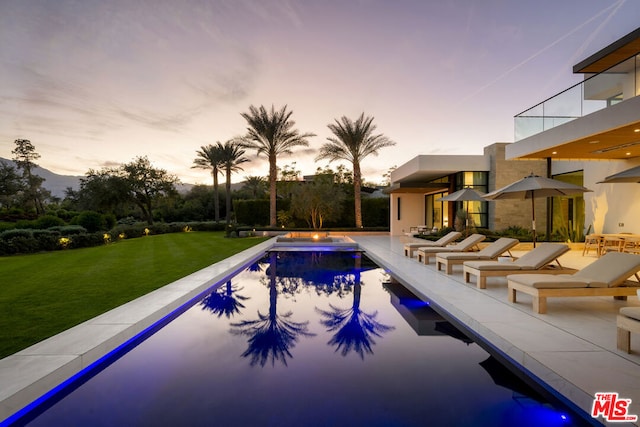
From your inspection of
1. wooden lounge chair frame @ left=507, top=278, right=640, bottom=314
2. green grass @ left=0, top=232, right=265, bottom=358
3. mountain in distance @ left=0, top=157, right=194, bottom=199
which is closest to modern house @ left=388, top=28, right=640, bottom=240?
wooden lounge chair frame @ left=507, top=278, right=640, bottom=314

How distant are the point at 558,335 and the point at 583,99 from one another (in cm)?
913

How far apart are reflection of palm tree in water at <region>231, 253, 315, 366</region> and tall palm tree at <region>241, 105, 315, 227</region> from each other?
20.0 meters

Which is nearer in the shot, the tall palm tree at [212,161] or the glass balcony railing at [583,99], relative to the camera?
the glass balcony railing at [583,99]

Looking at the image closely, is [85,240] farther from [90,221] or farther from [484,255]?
[484,255]

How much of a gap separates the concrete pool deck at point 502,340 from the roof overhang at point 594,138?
4503mm

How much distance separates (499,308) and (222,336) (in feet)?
14.3

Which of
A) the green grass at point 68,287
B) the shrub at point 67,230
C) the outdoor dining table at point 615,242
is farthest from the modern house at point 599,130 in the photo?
the shrub at point 67,230

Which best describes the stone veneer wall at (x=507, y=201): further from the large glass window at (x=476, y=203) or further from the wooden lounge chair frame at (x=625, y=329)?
the wooden lounge chair frame at (x=625, y=329)

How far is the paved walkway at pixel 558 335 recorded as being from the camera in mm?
2963

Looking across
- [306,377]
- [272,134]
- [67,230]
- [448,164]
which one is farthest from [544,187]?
[67,230]

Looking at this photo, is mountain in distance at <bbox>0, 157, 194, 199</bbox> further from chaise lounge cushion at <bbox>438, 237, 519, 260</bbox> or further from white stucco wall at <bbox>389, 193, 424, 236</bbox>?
chaise lounge cushion at <bbox>438, 237, 519, 260</bbox>

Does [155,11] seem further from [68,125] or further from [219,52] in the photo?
[68,125]

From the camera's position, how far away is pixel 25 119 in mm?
17641

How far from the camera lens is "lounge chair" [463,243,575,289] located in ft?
21.0
